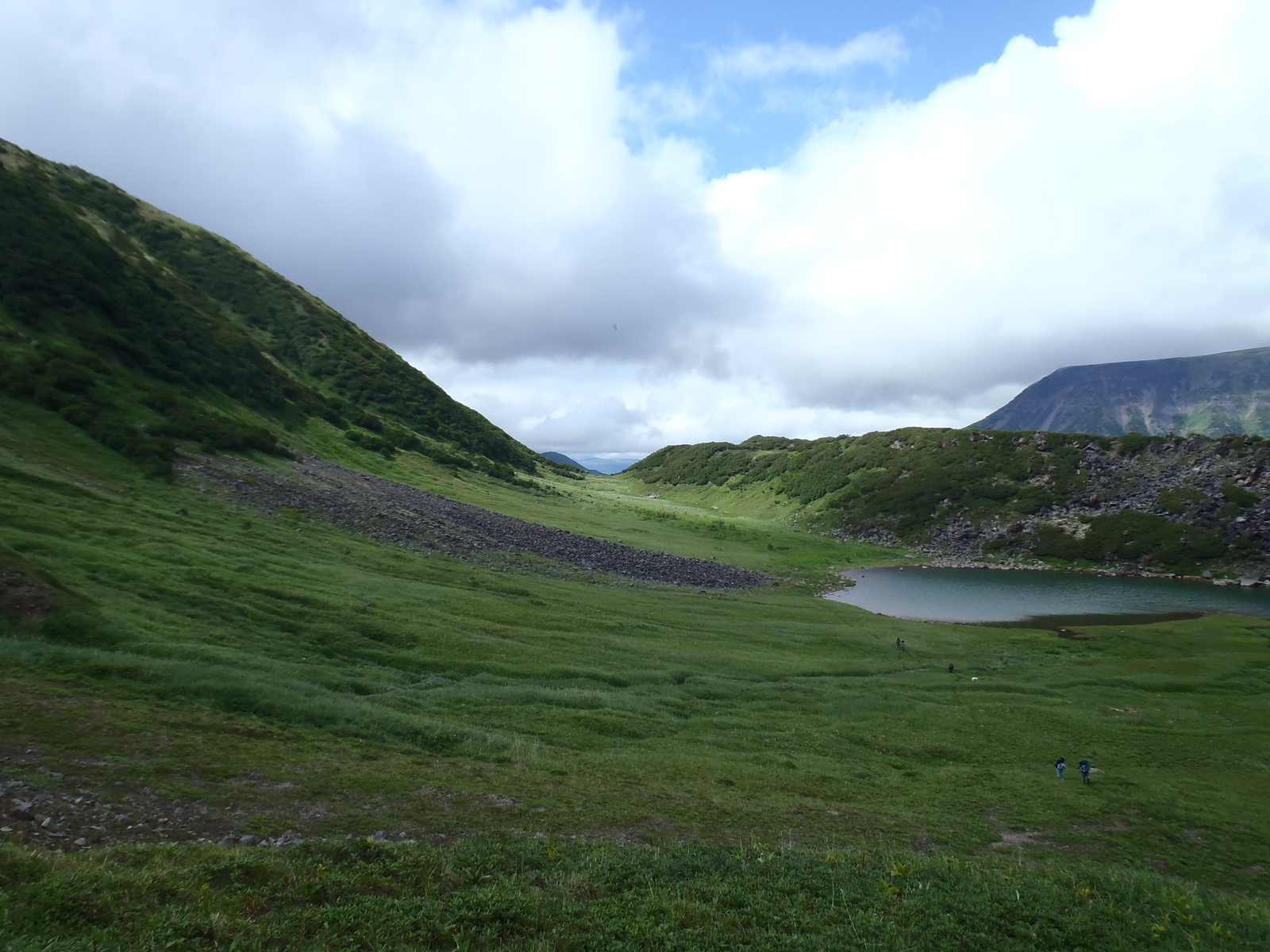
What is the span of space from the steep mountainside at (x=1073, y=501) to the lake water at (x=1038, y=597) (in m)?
16.2

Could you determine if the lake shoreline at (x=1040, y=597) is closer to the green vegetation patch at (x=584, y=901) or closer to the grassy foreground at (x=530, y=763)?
the grassy foreground at (x=530, y=763)

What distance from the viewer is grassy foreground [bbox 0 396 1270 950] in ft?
47.8

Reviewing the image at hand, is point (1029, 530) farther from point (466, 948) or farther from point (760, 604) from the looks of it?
point (466, 948)

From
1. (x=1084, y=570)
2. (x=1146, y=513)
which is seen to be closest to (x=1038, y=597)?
(x=1084, y=570)

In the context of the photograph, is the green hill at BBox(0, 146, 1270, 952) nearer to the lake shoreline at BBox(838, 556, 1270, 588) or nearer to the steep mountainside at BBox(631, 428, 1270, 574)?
the lake shoreline at BBox(838, 556, 1270, 588)

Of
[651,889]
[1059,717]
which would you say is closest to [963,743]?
[1059,717]

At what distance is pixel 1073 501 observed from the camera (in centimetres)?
15888

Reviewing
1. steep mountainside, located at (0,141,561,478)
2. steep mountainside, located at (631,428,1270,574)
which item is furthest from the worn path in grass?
steep mountainside, located at (631,428,1270,574)

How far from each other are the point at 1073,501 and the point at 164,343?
196974mm

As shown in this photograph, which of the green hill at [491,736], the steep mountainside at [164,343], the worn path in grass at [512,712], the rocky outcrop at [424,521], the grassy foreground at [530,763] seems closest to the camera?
the grassy foreground at [530,763]

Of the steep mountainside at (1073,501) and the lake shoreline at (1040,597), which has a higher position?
the steep mountainside at (1073,501)

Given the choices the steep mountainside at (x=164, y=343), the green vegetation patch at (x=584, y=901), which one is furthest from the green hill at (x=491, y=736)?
the steep mountainside at (x=164, y=343)

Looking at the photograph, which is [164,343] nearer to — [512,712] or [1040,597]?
[512,712]

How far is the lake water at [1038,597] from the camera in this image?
91625mm
